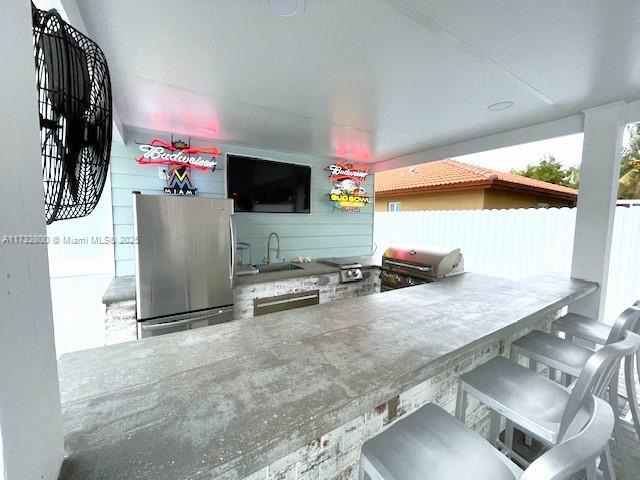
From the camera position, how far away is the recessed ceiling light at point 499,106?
216 centimetres

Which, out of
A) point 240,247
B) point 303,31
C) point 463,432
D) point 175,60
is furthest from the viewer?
point 240,247

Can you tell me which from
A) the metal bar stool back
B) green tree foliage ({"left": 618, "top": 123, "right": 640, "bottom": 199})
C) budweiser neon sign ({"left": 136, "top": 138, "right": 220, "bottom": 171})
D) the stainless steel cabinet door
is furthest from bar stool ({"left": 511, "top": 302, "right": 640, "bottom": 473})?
green tree foliage ({"left": 618, "top": 123, "right": 640, "bottom": 199})

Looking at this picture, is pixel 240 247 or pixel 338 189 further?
pixel 338 189

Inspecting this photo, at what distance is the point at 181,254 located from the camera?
2.39 meters

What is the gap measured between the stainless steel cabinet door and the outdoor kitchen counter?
4.21ft

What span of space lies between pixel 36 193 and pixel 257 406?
0.71m

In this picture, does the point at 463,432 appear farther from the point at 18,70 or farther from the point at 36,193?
the point at 18,70

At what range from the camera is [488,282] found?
2389 mm

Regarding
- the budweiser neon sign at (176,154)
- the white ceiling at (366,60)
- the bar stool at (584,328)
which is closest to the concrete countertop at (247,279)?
the budweiser neon sign at (176,154)

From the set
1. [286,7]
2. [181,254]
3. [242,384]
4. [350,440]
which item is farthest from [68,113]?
[181,254]

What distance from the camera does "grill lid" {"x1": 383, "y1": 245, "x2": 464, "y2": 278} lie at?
105 inches

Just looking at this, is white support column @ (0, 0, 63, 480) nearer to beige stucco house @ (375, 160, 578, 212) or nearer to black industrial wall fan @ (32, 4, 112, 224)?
black industrial wall fan @ (32, 4, 112, 224)

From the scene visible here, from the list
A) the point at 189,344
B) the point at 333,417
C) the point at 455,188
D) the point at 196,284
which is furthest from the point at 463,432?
the point at 455,188

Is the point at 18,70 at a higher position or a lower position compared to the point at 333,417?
higher
